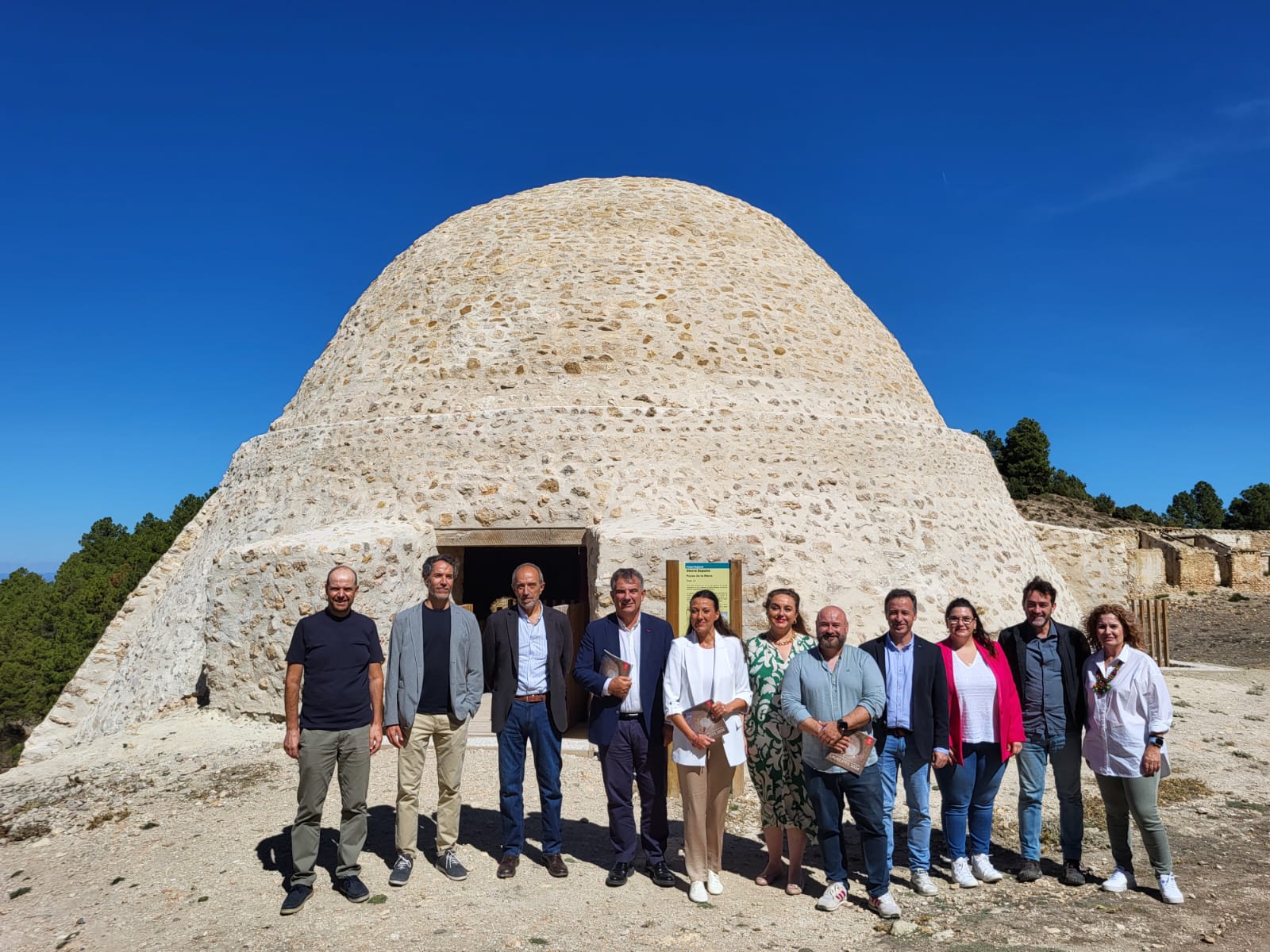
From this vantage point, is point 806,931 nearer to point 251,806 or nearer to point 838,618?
point 838,618

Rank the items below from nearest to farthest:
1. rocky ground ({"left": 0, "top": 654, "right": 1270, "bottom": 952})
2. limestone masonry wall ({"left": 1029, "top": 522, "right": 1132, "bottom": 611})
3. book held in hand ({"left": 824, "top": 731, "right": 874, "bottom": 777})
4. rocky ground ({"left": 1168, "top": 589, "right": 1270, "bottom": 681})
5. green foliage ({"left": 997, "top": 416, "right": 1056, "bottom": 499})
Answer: rocky ground ({"left": 0, "top": 654, "right": 1270, "bottom": 952}), book held in hand ({"left": 824, "top": 731, "right": 874, "bottom": 777}), limestone masonry wall ({"left": 1029, "top": 522, "right": 1132, "bottom": 611}), rocky ground ({"left": 1168, "top": 589, "right": 1270, "bottom": 681}), green foliage ({"left": 997, "top": 416, "right": 1056, "bottom": 499})

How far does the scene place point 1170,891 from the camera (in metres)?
5.12

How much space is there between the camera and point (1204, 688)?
512 inches

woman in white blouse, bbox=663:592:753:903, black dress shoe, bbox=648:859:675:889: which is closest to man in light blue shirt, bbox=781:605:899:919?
woman in white blouse, bbox=663:592:753:903

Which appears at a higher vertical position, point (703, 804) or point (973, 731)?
point (973, 731)

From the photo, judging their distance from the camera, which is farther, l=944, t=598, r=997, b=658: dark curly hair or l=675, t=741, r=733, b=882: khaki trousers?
l=944, t=598, r=997, b=658: dark curly hair

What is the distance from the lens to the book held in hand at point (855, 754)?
15.7 ft

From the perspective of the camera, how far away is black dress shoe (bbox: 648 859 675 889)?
5.25m

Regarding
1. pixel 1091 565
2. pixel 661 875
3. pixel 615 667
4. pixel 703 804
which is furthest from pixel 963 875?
pixel 1091 565

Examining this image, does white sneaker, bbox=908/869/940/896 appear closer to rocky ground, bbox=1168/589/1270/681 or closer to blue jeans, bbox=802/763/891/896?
blue jeans, bbox=802/763/891/896

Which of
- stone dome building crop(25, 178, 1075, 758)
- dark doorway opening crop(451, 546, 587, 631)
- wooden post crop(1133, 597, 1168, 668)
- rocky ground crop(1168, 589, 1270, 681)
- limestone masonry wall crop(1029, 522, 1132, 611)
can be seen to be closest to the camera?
stone dome building crop(25, 178, 1075, 758)

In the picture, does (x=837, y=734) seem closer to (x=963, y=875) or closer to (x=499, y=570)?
(x=963, y=875)

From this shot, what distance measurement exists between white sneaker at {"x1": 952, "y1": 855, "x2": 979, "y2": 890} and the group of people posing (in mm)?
15

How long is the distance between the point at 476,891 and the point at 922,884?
2.81 meters
